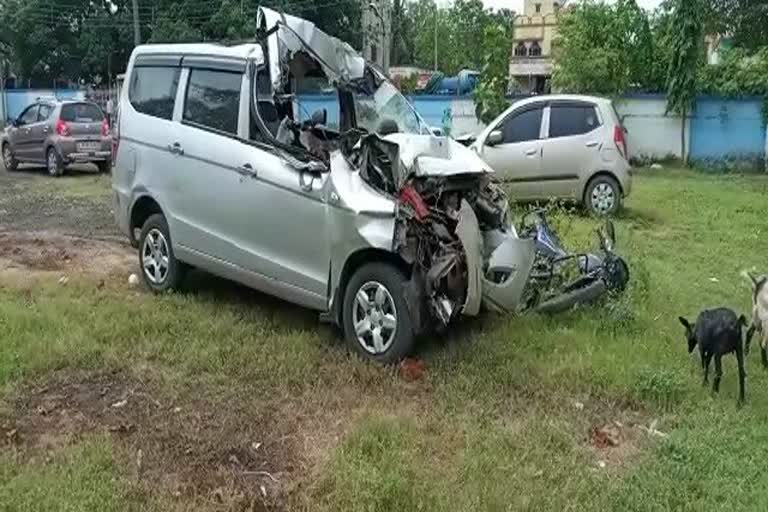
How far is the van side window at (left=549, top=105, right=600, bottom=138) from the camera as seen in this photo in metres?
11.7

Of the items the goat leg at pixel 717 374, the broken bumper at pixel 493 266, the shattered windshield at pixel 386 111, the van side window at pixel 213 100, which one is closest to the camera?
the goat leg at pixel 717 374

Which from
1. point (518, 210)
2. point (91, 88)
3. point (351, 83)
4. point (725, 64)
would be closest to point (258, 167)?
point (351, 83)

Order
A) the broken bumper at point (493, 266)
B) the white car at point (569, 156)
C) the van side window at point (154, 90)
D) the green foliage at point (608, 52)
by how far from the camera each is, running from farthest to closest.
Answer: the green foliage at point (608, 52), the white car at point (569, 156), the van side window at point (154, 90), the broken bumper at point (493, 266)

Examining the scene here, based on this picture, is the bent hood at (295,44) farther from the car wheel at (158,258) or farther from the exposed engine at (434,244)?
the car wheel at (158,258)

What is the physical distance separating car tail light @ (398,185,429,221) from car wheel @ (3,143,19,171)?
14.9 metres

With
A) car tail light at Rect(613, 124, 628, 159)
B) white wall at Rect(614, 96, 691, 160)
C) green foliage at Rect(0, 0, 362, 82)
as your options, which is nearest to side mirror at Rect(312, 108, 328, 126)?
car tail light at Rect(613, 124, 628, 159)

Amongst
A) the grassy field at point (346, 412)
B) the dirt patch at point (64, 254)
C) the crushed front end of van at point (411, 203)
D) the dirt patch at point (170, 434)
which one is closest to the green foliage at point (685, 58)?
the grassy field at point (346, 412)

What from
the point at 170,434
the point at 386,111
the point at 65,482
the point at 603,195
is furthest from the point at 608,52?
the point at 65,482

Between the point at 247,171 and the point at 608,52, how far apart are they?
1747 centimetres

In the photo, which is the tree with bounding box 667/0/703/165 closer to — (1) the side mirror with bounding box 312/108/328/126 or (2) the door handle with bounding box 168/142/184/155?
(1) the side mirror with bounding box 312/108/328/126

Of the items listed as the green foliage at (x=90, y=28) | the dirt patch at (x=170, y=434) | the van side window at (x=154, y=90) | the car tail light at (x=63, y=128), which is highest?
the green foliage at (x=90, y=28)

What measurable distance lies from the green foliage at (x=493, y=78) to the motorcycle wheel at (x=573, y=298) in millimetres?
15411

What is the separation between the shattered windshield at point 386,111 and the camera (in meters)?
6.80

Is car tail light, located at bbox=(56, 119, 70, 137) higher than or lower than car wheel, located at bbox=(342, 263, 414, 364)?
higher
